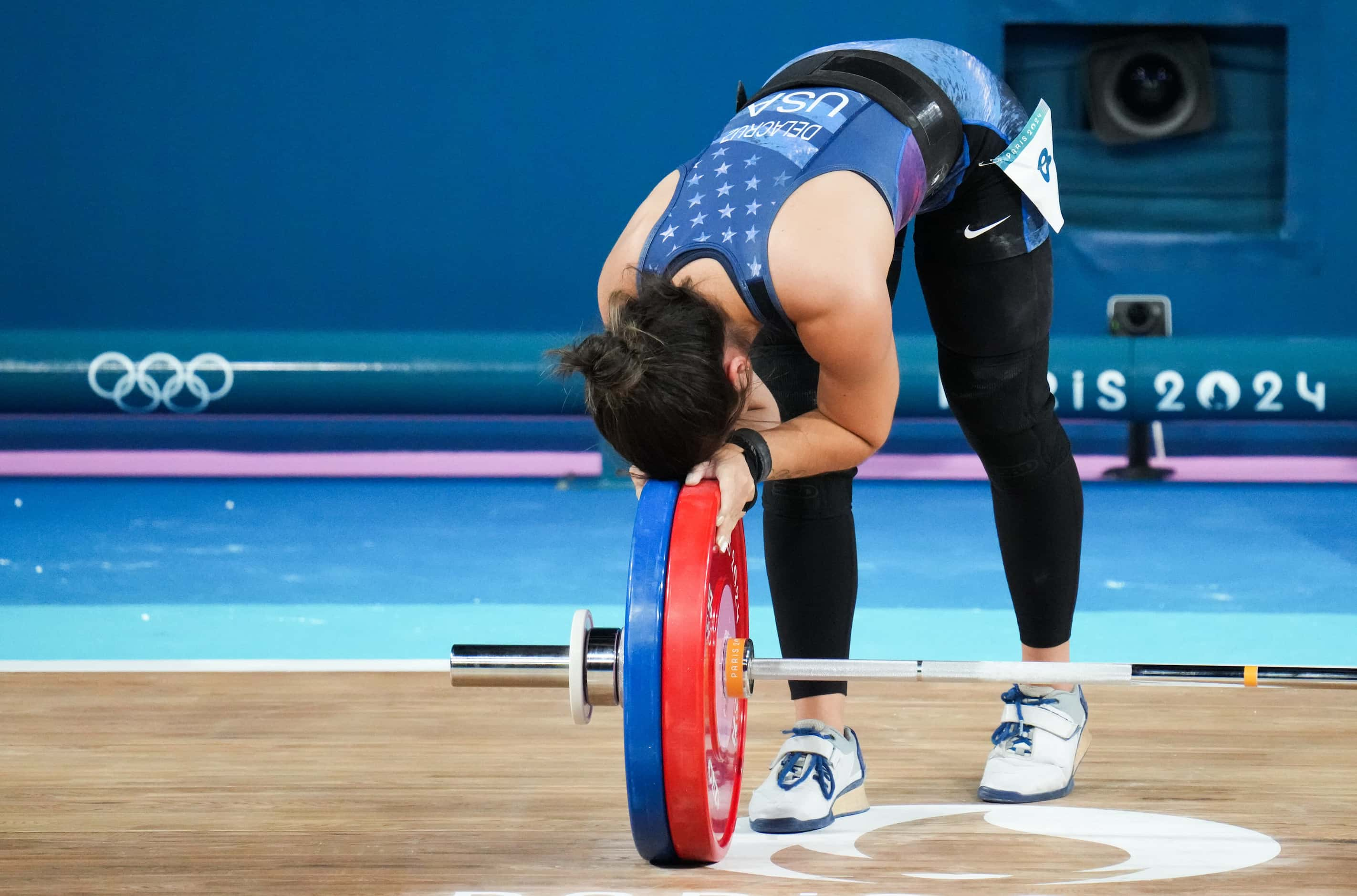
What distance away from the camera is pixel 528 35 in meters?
4.80

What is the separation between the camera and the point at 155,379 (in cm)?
412

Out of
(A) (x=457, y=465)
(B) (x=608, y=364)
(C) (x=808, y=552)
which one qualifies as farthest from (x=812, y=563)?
(A) (x=457, y=465)

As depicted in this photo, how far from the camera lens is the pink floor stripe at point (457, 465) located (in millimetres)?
4691

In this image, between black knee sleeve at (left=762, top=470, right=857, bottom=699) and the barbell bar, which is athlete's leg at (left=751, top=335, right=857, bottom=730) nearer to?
black knee sleeve at (left=762, top=470, right=857, bottom=699)

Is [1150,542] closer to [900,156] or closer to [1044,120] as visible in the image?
[1044,120]

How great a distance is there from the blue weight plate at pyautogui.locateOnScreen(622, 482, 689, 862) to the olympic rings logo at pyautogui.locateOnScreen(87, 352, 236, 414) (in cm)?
313

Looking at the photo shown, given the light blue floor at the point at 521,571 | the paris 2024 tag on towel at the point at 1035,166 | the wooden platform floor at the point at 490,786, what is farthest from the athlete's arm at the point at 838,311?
the light blue floor at the point at 521,571

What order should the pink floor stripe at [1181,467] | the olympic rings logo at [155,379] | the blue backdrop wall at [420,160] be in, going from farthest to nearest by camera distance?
the blue backdrop wall at [420,160] < the pink floor stripe at [1181,467] < the olympic rings logo at [155,379]

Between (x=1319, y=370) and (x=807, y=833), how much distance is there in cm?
309

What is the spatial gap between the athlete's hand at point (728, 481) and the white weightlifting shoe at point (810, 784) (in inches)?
13.1

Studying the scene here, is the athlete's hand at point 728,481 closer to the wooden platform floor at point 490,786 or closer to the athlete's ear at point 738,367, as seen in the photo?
the athlete's ear at point 738,367

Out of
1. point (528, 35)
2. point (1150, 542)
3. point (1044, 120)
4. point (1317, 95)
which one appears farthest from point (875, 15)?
point (1044, 120)

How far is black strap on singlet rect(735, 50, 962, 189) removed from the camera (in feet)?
4.84

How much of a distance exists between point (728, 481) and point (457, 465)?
3660 mm
